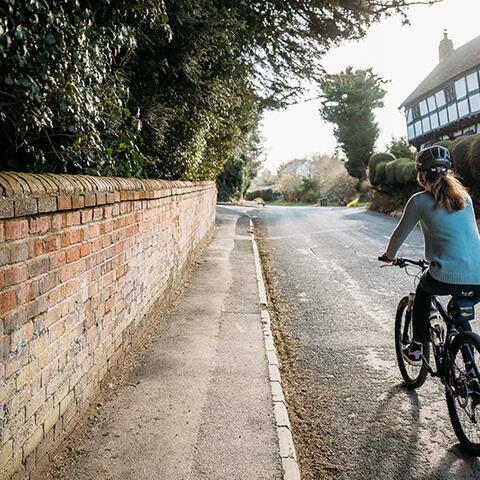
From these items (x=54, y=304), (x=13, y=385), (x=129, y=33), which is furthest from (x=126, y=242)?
(x=13, y=385)

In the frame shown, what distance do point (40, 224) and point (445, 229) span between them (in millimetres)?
2654

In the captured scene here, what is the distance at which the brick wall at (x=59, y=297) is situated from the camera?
2166mm

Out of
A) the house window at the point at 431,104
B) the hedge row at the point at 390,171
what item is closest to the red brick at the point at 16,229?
the hedge row at the point at 390,171

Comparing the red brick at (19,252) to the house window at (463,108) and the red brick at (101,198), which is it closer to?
the red brick at (101,198)

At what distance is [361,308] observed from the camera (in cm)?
656

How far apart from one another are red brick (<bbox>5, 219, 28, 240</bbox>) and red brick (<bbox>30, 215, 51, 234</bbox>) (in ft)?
0.22

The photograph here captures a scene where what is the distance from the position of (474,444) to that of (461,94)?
92.9 feet

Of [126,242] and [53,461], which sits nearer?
[53,461]

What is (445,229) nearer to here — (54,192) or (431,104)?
(54,192)

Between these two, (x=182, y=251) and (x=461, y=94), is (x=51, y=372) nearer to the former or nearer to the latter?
(x=182, y=251)

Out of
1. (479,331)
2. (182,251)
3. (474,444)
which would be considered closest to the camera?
(474,444)

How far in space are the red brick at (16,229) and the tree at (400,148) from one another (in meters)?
33.5

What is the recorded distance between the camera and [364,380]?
13.8 feet

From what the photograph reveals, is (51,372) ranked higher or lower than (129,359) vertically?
higher
